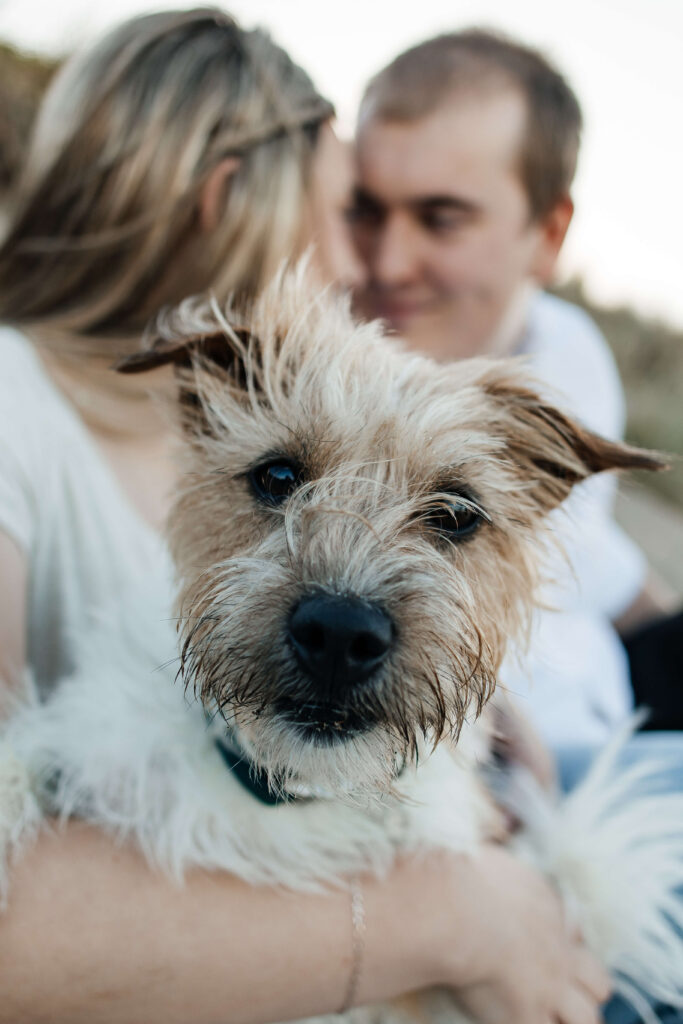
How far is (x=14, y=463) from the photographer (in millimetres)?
2244

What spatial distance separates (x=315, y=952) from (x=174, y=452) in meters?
1.42

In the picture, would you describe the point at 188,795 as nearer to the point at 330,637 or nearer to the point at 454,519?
the point at 330,637

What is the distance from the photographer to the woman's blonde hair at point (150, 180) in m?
2.69

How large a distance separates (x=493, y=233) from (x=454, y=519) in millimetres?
2554

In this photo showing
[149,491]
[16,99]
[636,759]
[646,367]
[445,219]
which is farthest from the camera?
[646,367]

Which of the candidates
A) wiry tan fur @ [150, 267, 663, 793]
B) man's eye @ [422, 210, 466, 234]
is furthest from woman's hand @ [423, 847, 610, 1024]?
man's eye @ [422, 210, 466, 234]

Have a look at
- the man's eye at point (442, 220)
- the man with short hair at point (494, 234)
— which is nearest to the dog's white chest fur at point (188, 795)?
the man with short hair at point (494, 234)

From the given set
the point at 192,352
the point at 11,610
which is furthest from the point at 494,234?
the point at 11,610

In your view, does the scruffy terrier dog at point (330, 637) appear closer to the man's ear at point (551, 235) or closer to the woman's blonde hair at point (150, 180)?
the woman's blonde hair at point (150, 180)

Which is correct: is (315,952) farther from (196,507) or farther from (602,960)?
(196,507)

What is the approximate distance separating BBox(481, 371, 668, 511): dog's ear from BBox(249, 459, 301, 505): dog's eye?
60 cm

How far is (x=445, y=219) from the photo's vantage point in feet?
12.1

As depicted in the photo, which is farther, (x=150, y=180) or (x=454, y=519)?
(x=150, y=180)

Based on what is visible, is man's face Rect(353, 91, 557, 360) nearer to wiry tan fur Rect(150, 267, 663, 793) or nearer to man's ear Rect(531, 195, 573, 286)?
man's ear Rect(531, 195, 573, 286)
